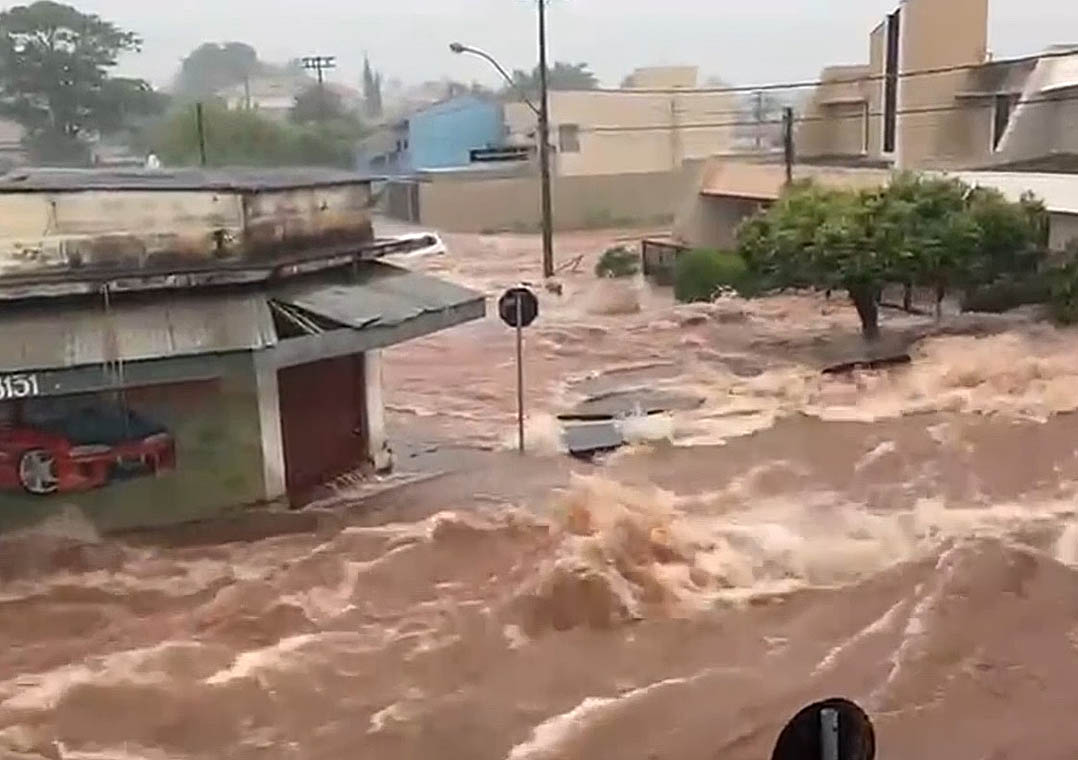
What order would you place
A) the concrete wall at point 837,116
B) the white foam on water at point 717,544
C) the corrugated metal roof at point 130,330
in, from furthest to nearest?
1. the concrete wall at point 837,116
2. the corrugated metal roof at point 130,330
3. the white foam on water at point 717,544

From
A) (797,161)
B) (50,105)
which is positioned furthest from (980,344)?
(50,105)

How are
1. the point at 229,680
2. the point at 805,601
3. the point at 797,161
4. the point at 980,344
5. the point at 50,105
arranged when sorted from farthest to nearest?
1. the point at 50,105
2. the point at 797,161
3. the point at 980,344
4. the point at 805,601
5. the point at 229,680

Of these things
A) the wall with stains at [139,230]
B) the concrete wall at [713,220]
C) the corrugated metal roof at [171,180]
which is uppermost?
the corrugated metal roof at [171,180]

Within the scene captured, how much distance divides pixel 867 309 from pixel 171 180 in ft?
41.2

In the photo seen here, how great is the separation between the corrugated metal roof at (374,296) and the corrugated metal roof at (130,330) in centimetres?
62

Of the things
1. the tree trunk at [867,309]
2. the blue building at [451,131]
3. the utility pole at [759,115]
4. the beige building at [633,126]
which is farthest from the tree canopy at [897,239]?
the blue building at [451,131]

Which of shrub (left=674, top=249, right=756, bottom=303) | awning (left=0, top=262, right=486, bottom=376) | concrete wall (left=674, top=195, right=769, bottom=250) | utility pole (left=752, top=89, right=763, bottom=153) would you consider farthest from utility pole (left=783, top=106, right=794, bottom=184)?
awning (left=0, top=262, right=486, bottom=376)

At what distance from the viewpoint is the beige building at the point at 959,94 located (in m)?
32.1

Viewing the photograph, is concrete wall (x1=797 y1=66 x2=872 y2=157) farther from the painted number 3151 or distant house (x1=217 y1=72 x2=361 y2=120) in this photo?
distant house (x1=217 y1=72 x2=361 y2=120)

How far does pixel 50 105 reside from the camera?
216 feet

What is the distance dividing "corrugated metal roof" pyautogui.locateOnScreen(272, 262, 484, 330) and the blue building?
146ft

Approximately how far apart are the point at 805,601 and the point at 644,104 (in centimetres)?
4753

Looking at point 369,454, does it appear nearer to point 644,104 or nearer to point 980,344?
point 980,344

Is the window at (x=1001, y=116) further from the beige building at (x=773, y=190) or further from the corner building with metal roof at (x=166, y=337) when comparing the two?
the corner building with metal roof at (x=166, y=337)
